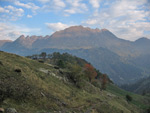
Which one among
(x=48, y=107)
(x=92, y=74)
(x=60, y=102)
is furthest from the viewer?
(x=92, y=74)

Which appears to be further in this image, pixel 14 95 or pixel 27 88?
pixel 27 88

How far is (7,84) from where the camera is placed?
27.8 metres

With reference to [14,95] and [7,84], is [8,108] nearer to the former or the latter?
[14,95]

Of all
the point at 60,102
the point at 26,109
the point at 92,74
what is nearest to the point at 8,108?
the point at 26,109

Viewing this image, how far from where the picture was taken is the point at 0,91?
2434 centimetres

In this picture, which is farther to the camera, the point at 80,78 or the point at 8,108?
the point at 80,78

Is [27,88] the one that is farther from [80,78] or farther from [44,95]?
[80,78]

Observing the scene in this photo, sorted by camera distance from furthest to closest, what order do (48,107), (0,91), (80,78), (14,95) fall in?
(80,78), (48,107), (14,95), (0,91)

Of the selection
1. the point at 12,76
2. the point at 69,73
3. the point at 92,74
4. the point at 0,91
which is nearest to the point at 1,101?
the point at 0,91

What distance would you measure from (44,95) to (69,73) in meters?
33.3

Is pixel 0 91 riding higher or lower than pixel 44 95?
higher

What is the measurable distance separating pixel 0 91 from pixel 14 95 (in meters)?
3.29

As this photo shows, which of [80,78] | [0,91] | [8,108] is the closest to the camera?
[8,108]

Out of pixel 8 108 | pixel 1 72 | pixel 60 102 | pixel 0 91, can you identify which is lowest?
pixel 60 102
